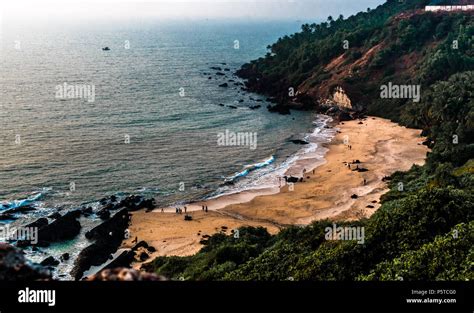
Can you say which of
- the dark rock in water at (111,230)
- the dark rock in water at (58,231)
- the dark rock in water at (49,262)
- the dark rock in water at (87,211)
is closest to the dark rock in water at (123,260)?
the dark rock in water at (111,230)

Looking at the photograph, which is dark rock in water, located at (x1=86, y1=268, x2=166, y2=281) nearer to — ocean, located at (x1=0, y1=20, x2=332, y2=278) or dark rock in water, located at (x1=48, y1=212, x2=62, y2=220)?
ocean, located at (x1=0, y1=20, x2=332, y2=278)

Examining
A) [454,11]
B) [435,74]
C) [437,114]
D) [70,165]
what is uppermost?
[454,11]

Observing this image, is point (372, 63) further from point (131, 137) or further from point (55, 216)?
point (55, 216)

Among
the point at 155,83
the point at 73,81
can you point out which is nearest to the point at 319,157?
the point at 155,83

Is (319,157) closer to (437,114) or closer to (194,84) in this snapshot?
(437,114)

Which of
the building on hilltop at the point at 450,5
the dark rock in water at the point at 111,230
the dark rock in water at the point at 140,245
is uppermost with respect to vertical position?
the building on hilltop at the point at 450,5

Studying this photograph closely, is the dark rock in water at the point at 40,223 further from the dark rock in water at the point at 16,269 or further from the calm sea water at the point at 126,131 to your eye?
the dark rock in water at the point at 16,269

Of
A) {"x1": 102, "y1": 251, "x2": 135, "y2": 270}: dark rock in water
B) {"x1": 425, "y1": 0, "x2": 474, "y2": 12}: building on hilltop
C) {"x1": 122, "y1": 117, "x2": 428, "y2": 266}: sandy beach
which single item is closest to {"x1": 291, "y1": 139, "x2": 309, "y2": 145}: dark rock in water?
{"x1": 122, "y1": 117, "x2": 428, "y2": 266}: sandy beach
